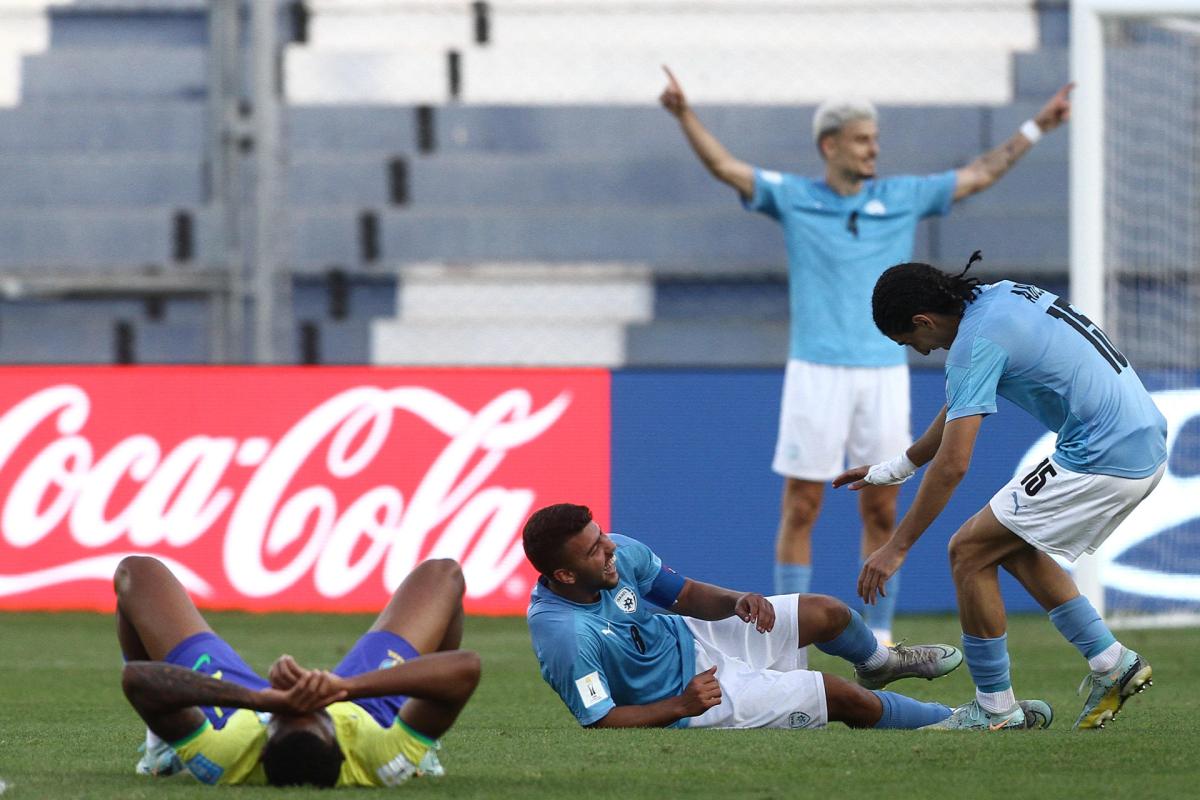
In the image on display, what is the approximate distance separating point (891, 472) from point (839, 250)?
9.43 feet

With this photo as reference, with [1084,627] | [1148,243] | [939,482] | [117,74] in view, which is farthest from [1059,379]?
[117,74]

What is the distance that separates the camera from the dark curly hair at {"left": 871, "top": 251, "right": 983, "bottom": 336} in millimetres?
5543

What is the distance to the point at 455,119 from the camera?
13.8 meters

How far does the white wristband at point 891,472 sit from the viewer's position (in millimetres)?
5844

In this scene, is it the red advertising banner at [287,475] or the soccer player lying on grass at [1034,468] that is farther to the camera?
the red advertising banner at [287,475]

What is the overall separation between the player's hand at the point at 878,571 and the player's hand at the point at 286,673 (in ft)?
6.11

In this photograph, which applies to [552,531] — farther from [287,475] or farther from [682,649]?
[287,475]

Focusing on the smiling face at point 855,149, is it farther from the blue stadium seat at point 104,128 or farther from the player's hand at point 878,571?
the blue stadium seat at point 104,128

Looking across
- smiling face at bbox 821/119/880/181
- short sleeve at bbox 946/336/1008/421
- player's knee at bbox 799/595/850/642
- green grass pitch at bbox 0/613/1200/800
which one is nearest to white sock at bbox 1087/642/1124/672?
green grass pitch at bbox 0/613/1200/800

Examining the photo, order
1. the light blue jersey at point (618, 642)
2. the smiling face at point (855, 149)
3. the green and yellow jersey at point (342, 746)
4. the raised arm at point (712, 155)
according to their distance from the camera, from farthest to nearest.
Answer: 1. the raised arm at point (712, 155)
2. the smiling face at point (855, 149)
3. the light blue jersey at point (618, 642)
4. the green and yellow jersey at point (342, 746)

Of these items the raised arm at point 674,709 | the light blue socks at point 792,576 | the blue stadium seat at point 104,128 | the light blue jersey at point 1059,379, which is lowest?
the light blue socks at point 792,576

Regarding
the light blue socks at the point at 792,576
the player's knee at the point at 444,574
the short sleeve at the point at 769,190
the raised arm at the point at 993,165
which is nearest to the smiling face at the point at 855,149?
the short sleeve at the point at 769,190

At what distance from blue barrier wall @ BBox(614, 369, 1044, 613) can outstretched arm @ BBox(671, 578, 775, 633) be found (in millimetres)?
4242

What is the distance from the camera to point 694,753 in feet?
16.9
